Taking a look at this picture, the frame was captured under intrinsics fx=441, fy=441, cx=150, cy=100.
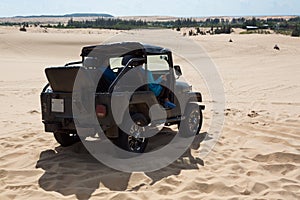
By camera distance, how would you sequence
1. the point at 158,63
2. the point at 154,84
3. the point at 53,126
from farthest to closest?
the point at 158,63, the point at 154,84, the point at 53,126

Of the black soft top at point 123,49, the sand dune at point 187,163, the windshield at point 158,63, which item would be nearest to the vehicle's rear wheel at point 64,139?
the sand dune at point 187,163

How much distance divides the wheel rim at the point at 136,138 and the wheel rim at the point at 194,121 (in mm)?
1458

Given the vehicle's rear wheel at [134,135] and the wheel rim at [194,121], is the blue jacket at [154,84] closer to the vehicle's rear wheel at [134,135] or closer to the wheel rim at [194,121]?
the vehicle's rear wheel at [134,135]

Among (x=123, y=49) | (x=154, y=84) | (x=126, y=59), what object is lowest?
(x=154, y=84)

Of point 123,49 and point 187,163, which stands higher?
point 123,49

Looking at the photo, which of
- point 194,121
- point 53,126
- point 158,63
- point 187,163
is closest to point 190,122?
point 194,121

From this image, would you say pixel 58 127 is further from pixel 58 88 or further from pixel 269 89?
pixel 269 89

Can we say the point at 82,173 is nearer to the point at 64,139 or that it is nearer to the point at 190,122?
the point at 64,139

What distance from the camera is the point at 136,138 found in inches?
247

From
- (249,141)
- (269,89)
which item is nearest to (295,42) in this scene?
(269,89)

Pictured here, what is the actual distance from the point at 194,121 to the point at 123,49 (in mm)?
1992

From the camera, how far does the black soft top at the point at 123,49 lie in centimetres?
647

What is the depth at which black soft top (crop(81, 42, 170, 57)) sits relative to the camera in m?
6.47

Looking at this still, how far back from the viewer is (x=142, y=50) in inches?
254
